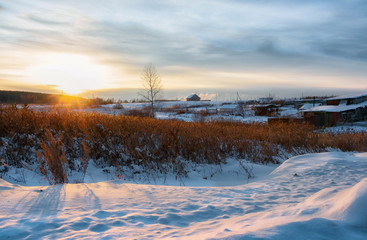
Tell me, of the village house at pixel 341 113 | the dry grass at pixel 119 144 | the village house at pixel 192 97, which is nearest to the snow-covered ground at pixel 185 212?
the dry grass at pixel 119 144

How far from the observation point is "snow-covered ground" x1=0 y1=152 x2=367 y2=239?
1.83 m

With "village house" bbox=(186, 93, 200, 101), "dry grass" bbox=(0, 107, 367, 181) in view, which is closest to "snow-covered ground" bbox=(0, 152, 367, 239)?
"dry grass" bbox=(0, 107, 367, 181)

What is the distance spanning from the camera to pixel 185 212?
2627 millimetres

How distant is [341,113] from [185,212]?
94.4 feet

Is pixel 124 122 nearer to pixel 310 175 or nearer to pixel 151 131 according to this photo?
pixel 151 131

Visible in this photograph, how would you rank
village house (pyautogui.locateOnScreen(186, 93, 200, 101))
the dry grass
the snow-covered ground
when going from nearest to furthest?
1. the snow-covered ground
2. the dry grass
3. village house (pyautogui.locateOnScreen(186, 93, 200, 101))

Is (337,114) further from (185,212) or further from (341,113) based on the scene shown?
(185,212)

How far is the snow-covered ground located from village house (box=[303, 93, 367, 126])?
23.4 m

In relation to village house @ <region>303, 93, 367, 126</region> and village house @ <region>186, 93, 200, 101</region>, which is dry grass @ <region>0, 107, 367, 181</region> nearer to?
village house @ <region>303, 93, 367, 126</region>

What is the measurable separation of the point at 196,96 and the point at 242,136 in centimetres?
7924

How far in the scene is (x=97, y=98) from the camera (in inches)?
1971

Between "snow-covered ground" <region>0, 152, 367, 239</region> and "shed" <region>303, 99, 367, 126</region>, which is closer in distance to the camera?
"snow-covered ground" <region>0, 152, 367, 239</region>

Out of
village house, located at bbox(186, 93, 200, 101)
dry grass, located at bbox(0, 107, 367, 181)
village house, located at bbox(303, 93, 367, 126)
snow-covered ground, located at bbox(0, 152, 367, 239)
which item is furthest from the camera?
village house, located at bbox(186, 93, 200, 101)

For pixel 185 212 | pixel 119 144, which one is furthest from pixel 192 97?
pixel 185 212
